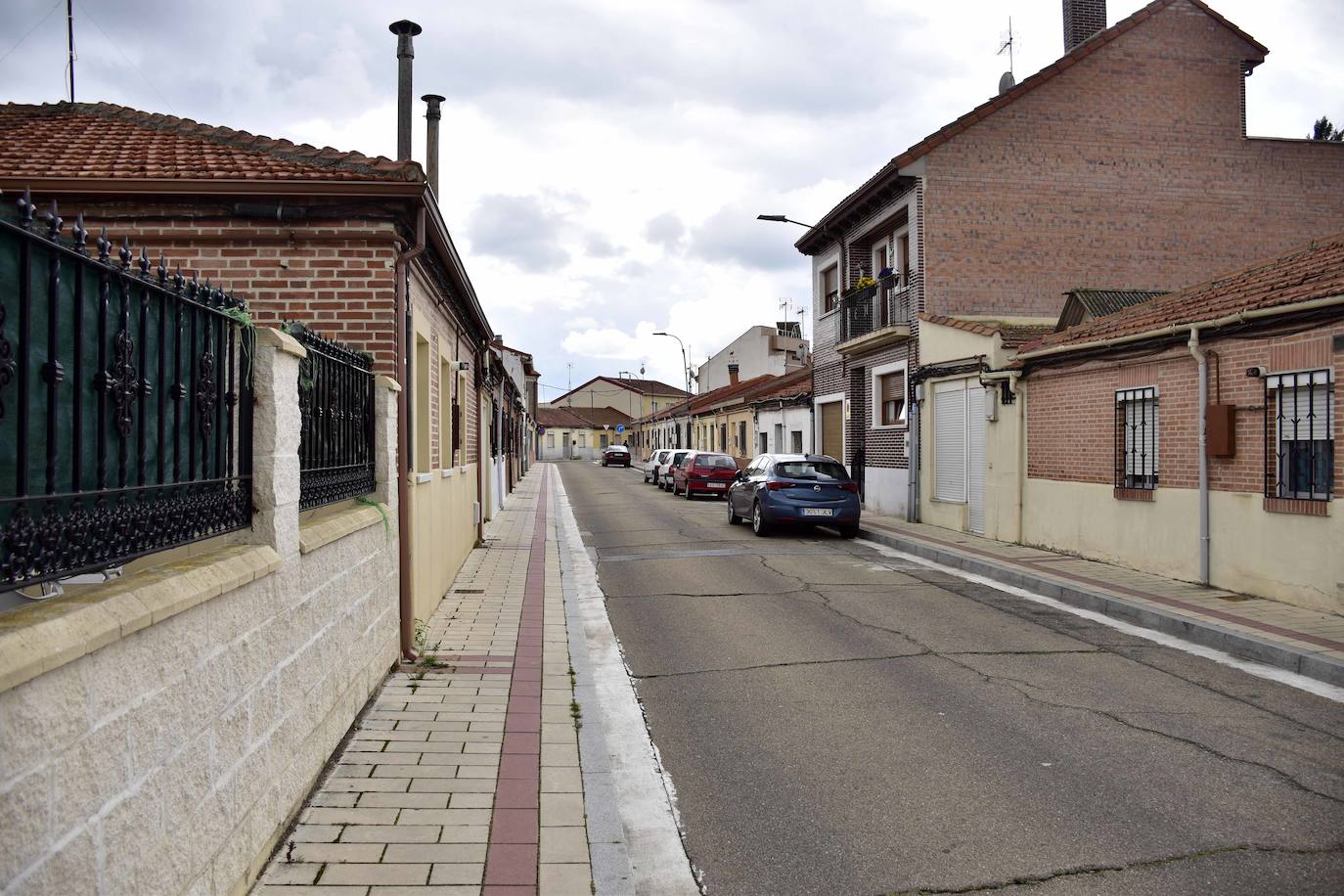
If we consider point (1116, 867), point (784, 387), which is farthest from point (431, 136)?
point (784, 387)

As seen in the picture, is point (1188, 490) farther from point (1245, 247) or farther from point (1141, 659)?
point (1245, 247)

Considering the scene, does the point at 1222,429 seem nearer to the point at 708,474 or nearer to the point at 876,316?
the point at 876,316

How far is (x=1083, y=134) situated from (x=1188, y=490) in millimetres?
11420

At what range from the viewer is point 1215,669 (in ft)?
22.4

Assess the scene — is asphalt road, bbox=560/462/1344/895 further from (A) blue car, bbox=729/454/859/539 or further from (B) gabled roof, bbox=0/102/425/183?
(A) blue car, bbox=729/454/859/539

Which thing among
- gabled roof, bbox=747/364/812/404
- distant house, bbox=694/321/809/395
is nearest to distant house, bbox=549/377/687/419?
distant house, bbox=694/321/809/395

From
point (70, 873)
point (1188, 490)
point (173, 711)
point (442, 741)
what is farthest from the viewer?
point (1188, 490)

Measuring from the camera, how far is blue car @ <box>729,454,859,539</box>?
1586cm

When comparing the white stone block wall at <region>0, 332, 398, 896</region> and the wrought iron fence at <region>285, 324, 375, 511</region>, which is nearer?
the white stone block wall at <region>0, 332, 398, 896</region>

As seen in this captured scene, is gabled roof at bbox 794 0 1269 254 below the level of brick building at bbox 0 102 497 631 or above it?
above

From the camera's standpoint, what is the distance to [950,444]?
54.2 feet

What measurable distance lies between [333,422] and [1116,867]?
13.9 feet

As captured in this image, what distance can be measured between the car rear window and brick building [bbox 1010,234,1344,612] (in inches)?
156

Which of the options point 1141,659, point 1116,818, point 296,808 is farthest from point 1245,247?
point 296,808
